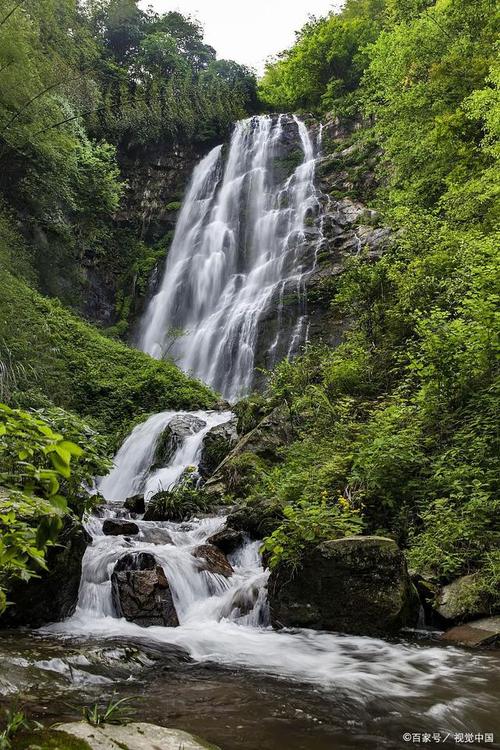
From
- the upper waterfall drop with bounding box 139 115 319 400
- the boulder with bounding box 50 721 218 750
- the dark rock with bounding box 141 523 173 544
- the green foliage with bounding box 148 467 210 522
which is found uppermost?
the upper waterfall drop with bounding box 139 115 319 400

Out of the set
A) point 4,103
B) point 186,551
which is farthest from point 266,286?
point 186,551

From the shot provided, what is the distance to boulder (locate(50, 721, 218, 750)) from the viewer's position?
239 cm

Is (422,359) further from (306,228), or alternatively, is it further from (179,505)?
(306,228)

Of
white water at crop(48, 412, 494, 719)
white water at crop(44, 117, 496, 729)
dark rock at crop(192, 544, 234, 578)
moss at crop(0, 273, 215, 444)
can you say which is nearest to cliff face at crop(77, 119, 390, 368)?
white water at crop(44, 117, 496, 729)

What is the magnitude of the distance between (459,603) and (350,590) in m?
1.18

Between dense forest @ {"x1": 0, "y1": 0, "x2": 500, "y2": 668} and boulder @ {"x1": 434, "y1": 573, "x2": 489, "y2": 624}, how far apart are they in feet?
0.10


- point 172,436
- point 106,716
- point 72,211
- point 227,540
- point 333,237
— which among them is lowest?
point 106,716

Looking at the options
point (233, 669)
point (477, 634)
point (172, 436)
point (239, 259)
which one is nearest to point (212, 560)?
point (233, 669)

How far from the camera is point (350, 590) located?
18.5 feet

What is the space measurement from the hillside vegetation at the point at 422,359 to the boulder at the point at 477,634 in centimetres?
24

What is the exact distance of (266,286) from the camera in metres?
21.7

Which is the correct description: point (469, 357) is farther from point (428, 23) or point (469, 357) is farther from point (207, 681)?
point (428, 23)

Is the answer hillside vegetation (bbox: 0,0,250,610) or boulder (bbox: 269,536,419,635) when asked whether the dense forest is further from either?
boulder (bbox: 269,536,419,635)

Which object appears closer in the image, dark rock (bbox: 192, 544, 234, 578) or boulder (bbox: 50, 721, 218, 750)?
boulder (bbox: 50, 721, 218, 750)
